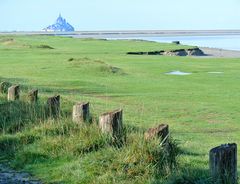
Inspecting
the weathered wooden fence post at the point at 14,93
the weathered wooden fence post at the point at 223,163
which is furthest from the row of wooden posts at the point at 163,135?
the weathered wooden fence post at the point at 14,93

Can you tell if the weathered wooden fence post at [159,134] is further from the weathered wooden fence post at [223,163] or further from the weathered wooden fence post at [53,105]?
the weathered wooden fence post at [53,105]

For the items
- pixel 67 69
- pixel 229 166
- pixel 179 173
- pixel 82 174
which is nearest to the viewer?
pixel 229 166

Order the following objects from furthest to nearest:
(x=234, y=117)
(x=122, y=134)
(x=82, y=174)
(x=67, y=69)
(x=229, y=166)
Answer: (x=67, y=69) → (x=234, y=117) → (x=122, y=134) → (x=82, y=174) → (x=229, y=166)

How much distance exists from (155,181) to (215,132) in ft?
32.4

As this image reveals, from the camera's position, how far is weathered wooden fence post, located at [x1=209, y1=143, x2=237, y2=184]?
7.04 m

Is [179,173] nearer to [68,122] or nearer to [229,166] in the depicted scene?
[229,166]

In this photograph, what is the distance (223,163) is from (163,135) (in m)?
1.74

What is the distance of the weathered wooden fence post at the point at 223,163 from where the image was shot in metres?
7.04

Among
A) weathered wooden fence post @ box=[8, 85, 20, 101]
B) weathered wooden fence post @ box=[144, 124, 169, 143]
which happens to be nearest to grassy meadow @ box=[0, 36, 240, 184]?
weathered wooden fence post @ box=[144, 124, 169, 143]

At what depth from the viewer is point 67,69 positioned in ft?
132

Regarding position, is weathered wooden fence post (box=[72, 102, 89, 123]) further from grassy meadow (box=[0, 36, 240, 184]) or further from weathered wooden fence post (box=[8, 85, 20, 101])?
weathered wooden fence post (box=[8, 85, 20, 101])

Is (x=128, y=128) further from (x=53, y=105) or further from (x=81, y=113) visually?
(x=53, y=105)

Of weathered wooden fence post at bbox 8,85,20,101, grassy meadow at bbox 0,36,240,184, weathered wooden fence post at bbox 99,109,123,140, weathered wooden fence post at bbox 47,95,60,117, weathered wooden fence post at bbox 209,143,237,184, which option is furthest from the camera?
weathered wooden fence post at bbox 8,85,20,101

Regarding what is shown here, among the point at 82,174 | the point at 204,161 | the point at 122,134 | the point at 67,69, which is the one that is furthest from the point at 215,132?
the point at 67,69
